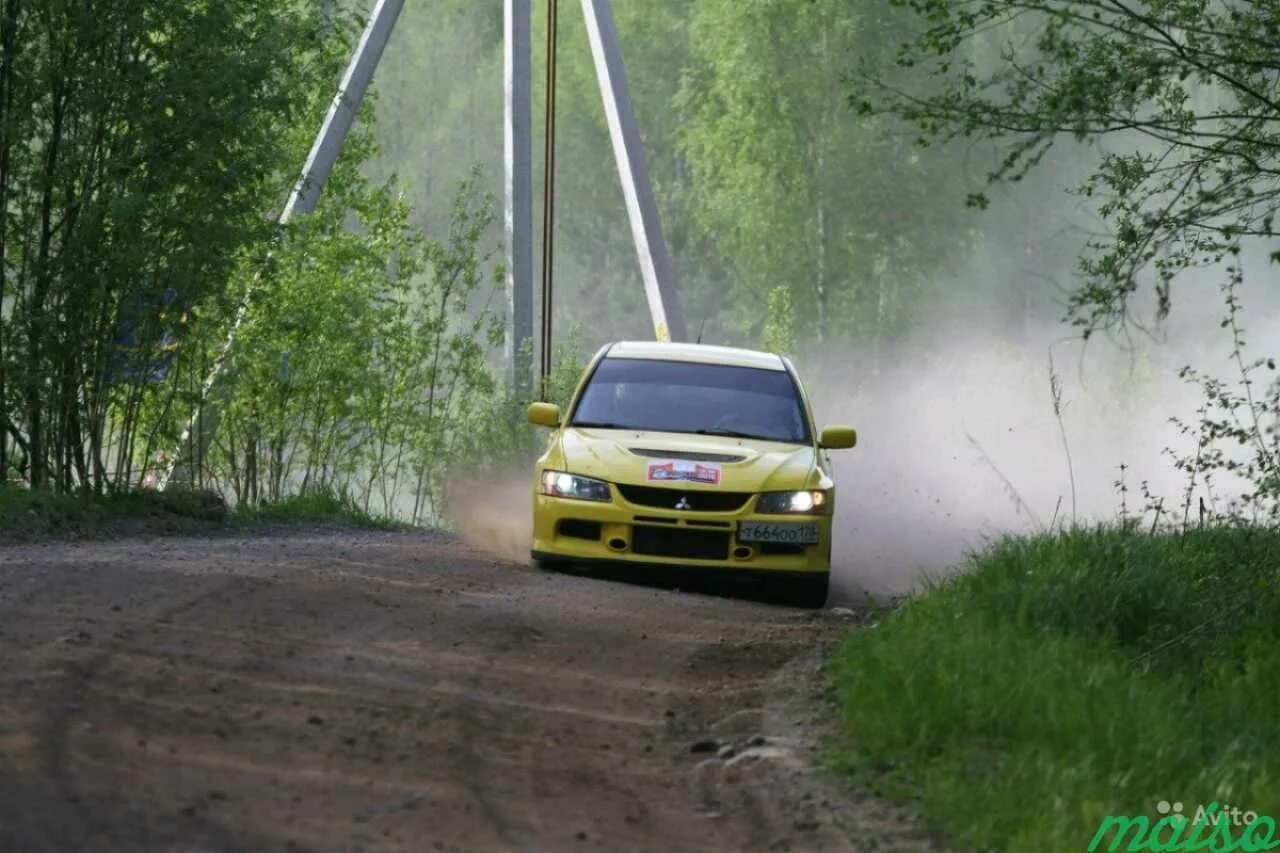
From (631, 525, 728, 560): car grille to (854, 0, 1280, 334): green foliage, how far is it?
9.87 feet

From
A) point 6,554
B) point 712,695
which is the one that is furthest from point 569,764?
point 6,554

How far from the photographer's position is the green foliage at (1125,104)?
10.4m

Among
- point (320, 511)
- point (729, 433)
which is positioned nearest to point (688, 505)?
point (729, 433)

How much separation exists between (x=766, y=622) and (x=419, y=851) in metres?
6.73

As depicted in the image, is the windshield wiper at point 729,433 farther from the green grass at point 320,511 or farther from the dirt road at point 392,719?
the green grass at point 320,511

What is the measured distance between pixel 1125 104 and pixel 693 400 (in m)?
5.04

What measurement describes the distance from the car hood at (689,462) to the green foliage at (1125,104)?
8.90ft

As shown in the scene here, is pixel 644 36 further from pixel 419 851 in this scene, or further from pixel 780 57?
pixel 419 851

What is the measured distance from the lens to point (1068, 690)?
26.9 feet

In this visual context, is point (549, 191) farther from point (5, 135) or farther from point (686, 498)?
point (686, 498)

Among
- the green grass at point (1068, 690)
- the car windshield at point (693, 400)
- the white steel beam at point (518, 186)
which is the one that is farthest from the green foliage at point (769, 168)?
the green grass at point (1068, 690)

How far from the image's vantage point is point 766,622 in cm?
1244

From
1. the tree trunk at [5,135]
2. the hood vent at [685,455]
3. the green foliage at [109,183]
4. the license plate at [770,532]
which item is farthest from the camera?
the green foliage at [109,183]

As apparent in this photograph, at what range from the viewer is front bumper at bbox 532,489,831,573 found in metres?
13.7
